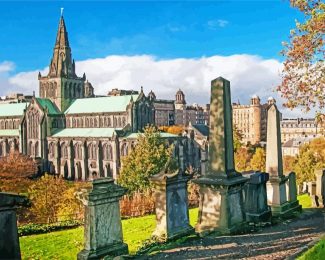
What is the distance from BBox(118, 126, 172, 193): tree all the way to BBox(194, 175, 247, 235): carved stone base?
26045 mm

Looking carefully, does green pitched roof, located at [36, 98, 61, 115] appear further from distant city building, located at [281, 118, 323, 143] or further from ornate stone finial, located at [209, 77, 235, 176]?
distant city building, located at [281, 118, 323, 143]

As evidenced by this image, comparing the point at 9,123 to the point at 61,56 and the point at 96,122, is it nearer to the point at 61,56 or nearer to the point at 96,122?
the point at 61,56

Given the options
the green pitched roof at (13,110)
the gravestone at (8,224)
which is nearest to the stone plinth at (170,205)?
the gravestone at (8,224)

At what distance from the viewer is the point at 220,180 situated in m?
11.4

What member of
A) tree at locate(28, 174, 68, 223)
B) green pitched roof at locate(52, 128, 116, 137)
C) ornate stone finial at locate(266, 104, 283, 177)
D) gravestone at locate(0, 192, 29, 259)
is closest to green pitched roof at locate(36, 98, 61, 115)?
green pitched roof at locate(52, 128, 116, 137)

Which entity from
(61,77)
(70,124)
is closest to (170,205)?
(70,124)

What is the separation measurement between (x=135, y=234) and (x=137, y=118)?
50.7m

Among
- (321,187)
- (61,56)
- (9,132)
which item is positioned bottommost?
(321,187)

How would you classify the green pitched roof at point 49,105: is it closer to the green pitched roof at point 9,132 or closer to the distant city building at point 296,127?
the green pitched roof at point 9,132

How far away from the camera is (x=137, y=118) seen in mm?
66688

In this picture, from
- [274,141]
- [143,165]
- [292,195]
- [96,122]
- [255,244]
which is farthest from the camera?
[96,122]

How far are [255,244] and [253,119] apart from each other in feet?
460

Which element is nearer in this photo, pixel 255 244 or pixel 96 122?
pixel 255 244

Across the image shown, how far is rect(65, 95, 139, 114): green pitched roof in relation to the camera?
69.8m
